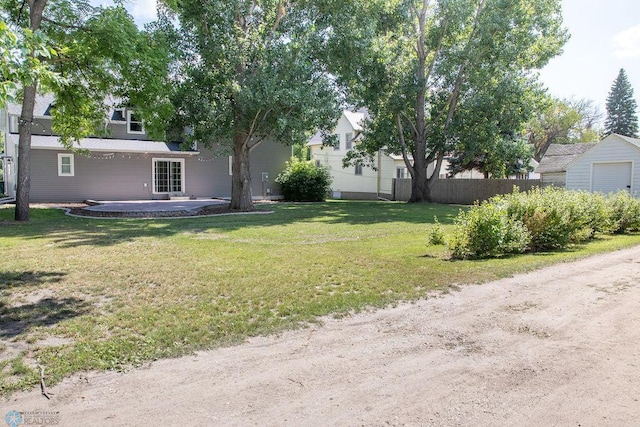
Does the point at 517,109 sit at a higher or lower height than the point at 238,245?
higher

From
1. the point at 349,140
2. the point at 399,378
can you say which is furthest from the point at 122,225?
the point at 349,140

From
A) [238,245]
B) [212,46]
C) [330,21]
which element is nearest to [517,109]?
[330,21]

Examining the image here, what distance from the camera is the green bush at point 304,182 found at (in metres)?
25.3

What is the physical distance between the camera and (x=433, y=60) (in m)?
24.1

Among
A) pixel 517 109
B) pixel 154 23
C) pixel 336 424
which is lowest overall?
pixel 336 424

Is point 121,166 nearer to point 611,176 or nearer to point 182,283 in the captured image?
point 182,283

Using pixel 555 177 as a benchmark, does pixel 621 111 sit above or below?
above

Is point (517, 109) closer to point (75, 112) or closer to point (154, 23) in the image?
point (154, 23)

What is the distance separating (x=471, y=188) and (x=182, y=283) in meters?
23.7

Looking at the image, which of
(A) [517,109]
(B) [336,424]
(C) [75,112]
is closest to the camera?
(B) [336,424]

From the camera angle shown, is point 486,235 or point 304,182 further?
point 304,182

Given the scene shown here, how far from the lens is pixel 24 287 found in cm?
575

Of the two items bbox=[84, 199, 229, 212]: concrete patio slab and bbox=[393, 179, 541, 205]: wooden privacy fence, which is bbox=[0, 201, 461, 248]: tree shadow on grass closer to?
bbox=[84, 199, 229, 212]: concrete patio slab

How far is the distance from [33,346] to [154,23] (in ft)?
49.8
